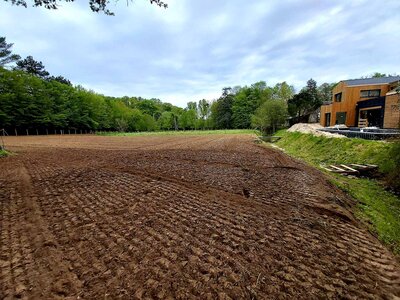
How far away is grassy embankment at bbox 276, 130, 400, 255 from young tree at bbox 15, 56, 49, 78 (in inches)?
3138

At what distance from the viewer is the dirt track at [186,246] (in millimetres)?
2527

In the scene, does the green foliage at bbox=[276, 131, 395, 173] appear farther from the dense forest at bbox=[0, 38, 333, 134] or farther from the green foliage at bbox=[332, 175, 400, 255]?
the dense forest at bbox=[0, 38, 333, 134]

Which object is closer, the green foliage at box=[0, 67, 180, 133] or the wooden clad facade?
→ the wooden clad facade

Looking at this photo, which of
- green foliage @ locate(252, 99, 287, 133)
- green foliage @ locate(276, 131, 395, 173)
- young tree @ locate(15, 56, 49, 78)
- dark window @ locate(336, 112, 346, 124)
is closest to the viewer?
green foliage @ locate(276, 131, 395, 173)

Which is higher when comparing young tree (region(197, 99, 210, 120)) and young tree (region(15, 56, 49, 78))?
young tree (region(15, 56, 49, 78))

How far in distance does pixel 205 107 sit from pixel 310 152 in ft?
325

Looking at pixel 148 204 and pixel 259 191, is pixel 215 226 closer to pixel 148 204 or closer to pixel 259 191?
pixel 148 204

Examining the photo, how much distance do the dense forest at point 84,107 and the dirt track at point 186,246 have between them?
128ft

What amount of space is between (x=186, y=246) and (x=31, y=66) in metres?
83.7

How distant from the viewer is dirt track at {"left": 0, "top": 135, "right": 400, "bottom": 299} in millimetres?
2527

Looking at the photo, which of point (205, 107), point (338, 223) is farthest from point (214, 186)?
point (205, 107)

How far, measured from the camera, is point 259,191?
6293mm

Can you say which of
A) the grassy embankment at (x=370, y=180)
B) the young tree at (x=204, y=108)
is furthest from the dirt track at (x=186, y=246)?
the young tree at (x=204, y=108)

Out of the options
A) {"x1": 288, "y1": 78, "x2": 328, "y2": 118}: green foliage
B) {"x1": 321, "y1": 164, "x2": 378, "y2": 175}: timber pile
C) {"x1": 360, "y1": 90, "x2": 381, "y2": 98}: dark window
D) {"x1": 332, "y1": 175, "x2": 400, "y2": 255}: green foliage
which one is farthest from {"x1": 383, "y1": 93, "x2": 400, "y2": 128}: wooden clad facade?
{"x1": 288, "y1": 78, "x2": 328, "y2": 118}: green foliage
